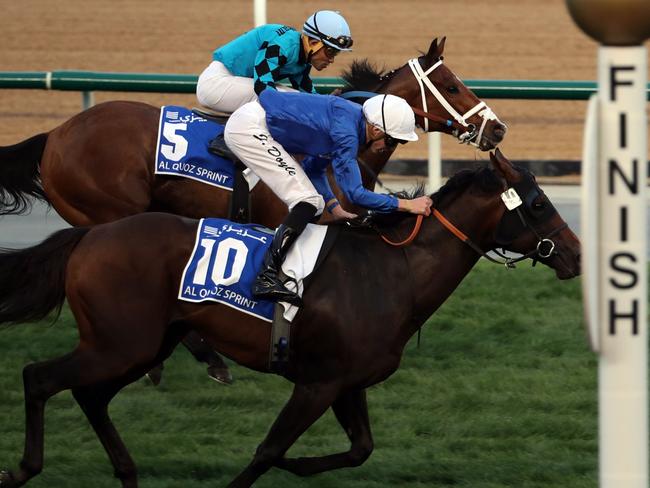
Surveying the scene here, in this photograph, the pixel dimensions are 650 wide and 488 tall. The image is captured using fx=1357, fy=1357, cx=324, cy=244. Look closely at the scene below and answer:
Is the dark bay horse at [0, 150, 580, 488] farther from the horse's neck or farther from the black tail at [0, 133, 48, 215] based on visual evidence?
the black tail at [0, 133, 48, 215]

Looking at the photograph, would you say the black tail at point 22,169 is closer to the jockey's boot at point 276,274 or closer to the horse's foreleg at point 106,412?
the horse's foreleg at point 106,412

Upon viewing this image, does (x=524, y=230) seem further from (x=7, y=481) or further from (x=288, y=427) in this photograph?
(x=7, y=481)

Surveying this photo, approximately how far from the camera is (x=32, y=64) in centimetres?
1661

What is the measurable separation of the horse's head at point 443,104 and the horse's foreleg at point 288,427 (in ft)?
8.10

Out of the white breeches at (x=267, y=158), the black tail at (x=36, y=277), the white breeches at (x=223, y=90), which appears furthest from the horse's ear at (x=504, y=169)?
the white breeches at (x=223, y=90)

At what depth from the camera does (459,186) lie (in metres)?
5.36

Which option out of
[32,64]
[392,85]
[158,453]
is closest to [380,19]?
[32,64]

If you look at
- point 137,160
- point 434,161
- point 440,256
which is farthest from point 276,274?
point 434,161

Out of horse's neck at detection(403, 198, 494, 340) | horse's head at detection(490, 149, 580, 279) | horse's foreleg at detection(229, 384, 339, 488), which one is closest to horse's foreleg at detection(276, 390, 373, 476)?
horse's foreleg at detection(229, 384, 339, 488)

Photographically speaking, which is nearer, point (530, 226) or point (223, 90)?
point (530, 226)

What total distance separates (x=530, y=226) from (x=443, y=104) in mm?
1957

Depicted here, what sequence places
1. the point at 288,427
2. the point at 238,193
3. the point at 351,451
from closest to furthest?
the point at 288,427 < the point at 351,451 < the point at 238,193

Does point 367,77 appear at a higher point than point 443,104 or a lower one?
higher

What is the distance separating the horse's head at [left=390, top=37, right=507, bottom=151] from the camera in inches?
281
